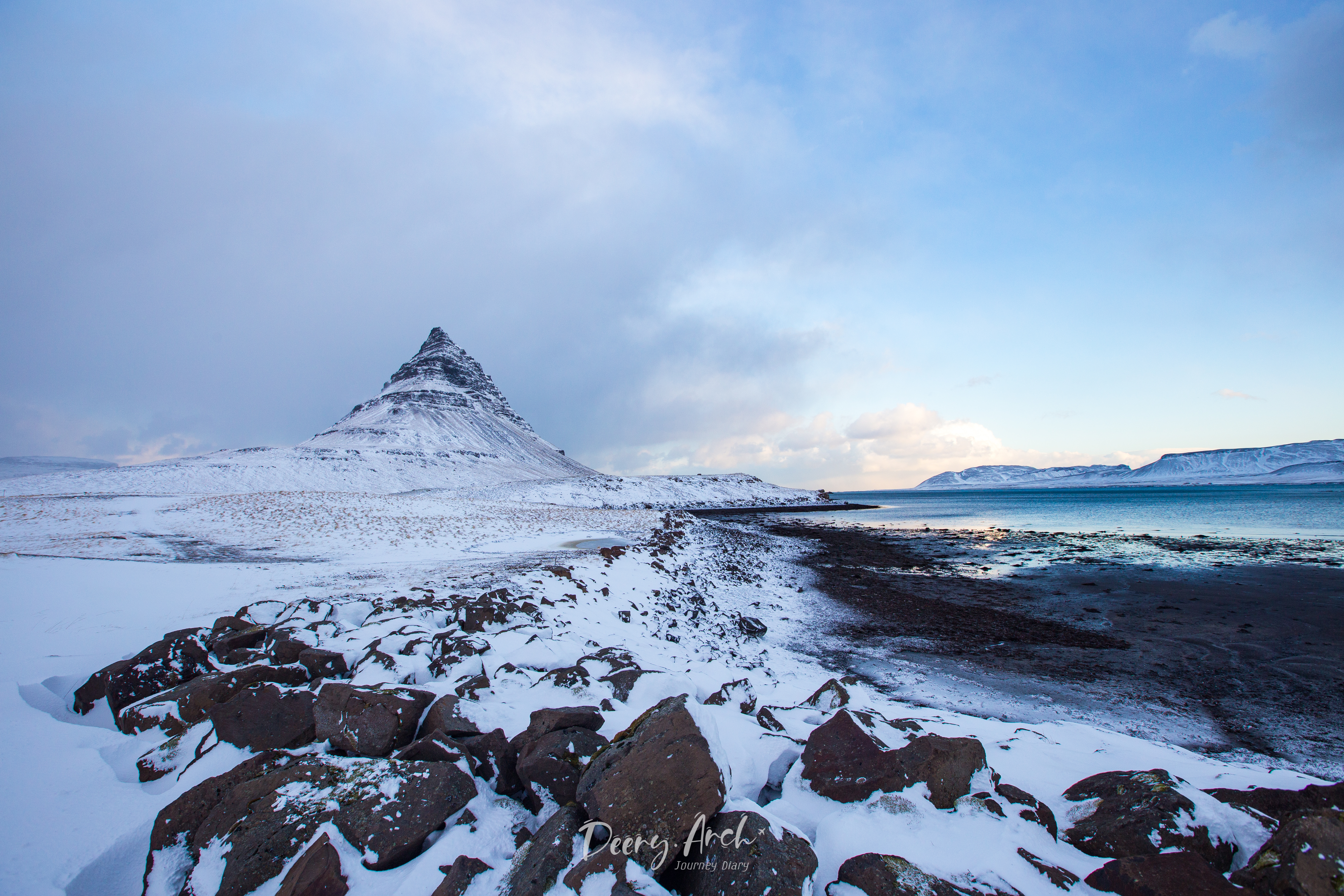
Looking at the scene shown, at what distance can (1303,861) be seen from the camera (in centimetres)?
221

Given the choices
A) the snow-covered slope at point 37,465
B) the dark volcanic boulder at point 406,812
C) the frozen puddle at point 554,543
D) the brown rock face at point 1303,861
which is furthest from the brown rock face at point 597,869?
the snow-covered slope at point 37,465

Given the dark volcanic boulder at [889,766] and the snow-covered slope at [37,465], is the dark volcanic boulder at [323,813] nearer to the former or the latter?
the dark volcanic boulder at [889,766]

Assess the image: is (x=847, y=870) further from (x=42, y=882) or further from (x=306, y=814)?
(x=42, y=882)

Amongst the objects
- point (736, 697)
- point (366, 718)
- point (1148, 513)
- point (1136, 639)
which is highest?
point (366, 718)

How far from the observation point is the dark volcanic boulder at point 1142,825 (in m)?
2.61

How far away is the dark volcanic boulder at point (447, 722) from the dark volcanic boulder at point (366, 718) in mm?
72

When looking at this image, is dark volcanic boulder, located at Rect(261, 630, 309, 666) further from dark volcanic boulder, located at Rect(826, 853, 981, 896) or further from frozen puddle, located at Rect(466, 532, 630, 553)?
frozen puddle, located at Rect(466, 532, 630, 553)

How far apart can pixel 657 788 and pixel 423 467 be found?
245 feet

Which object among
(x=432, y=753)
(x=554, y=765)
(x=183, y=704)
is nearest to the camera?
(x=554, y=765)

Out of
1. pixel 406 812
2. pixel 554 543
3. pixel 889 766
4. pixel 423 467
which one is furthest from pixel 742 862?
pixel 423 467

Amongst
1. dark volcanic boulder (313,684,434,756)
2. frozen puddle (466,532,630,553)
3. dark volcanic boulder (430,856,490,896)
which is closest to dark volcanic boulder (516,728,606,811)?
dark volcanic boulder (430,856,490,896)

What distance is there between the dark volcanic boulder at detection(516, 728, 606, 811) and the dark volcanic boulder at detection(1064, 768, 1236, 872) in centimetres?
292

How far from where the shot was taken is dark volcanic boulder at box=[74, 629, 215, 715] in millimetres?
4355

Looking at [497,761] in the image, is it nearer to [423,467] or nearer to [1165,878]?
[1165,878]
